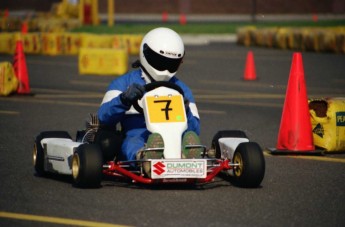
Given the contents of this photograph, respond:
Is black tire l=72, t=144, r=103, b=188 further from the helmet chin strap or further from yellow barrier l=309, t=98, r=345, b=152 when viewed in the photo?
yellow barrier l=309, t=98, r=345, b=152

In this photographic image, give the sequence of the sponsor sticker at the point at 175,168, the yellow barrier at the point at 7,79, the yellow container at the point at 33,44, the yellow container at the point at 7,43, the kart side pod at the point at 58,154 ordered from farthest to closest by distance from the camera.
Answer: the yellow container at the point at 33,44 < the yellow container at the point at 7,43 < the yellow barrier at the point at 7,79 < the kart side pod at the point at 58,154 < the sponsor sticker at the point at 175,168

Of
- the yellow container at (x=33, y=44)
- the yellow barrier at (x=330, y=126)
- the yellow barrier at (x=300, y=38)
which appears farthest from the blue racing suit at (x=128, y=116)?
the yellow barrier at (x=300, y=38)

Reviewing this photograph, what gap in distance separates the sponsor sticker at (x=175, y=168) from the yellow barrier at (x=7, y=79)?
27.6ft

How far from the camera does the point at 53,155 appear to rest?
8672 mm

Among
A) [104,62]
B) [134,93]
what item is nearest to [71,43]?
[104,62]

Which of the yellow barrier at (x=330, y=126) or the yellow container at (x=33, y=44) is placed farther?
the yellow container at (x=33, y=44)

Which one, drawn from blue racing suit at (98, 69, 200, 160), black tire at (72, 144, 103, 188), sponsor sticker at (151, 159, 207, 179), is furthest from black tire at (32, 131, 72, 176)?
sponsor sticker at (151, 159, 207, 179)

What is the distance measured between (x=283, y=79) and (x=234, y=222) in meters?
14.2

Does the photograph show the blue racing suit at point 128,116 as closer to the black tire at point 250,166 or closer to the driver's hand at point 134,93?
the driver's hand at point 134,93

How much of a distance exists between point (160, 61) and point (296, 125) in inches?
89.5

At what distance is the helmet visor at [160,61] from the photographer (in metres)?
8.73

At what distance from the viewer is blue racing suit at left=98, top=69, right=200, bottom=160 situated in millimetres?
8430

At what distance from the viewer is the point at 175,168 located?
7.85 meters

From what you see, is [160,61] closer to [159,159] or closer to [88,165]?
[159,159]
